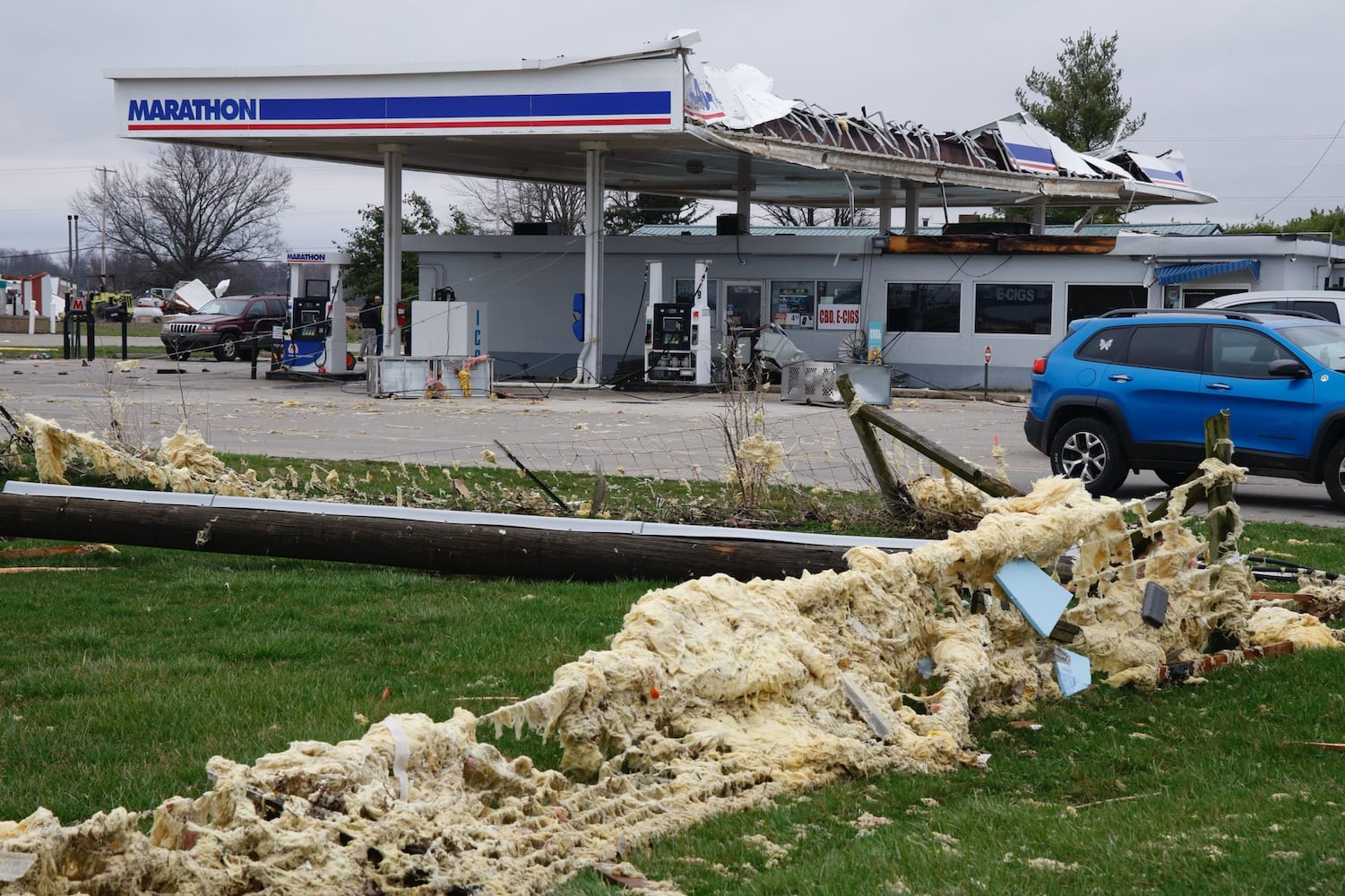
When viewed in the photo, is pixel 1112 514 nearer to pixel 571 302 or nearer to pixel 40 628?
pixel 40 628

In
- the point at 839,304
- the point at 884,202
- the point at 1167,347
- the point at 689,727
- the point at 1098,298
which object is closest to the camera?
the point at 689,727

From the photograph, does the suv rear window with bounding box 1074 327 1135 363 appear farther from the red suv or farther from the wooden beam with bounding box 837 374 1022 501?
the red suv

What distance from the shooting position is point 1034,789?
15.6 ft

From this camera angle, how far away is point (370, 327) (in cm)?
3388

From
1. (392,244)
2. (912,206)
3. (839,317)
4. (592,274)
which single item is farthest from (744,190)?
(392,244)

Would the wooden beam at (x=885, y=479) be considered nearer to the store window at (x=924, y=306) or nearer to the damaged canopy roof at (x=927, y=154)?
the damaged canopy roof at (x=927, y=154)

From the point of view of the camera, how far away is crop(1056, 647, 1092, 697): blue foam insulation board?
5.81 metres

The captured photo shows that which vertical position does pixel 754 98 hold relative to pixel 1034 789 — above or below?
above

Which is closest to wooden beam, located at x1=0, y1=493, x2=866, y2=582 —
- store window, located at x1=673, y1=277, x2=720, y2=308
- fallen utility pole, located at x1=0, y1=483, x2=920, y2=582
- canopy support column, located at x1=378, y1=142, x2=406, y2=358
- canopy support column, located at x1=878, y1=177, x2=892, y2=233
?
fallen utility pole, located at x1=0, y1=483, x2=920, y2=582

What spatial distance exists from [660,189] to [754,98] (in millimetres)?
14294

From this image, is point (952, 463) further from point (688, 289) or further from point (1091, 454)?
point (688, 289)

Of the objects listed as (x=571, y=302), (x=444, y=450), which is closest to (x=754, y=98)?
(x=571, y=302)

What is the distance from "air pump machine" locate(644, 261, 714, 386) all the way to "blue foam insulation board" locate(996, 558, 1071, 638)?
75.1ft

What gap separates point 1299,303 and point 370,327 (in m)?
21.6
